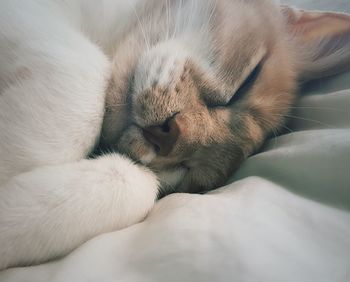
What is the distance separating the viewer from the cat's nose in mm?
962

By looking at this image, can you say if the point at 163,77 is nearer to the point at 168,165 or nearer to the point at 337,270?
the point at 168,165

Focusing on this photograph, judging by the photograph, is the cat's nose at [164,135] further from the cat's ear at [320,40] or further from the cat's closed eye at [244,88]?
the cat's ear at [320,40]

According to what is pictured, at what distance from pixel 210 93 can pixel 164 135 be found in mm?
184

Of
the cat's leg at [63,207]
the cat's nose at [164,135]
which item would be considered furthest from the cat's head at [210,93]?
the cat's leg at [63,207]

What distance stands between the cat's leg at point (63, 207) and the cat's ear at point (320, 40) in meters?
0.79

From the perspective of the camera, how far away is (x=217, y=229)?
0.72 metres

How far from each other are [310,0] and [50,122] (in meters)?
1.33

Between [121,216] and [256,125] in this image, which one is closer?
[121,216]

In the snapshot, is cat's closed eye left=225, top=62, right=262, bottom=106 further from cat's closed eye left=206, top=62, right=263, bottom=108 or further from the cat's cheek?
the cat's cheek

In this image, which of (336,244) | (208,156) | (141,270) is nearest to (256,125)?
(208,156)

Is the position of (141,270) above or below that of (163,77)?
below

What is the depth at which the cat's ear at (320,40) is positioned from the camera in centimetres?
135

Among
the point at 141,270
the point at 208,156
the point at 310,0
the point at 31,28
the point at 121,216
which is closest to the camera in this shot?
the point at 141,270

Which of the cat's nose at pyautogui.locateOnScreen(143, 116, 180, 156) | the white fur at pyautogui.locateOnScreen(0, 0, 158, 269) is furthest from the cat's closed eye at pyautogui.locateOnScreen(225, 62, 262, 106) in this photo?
the white fur at pyautogui.locateOnScreen(0, 0, 158, 269)
